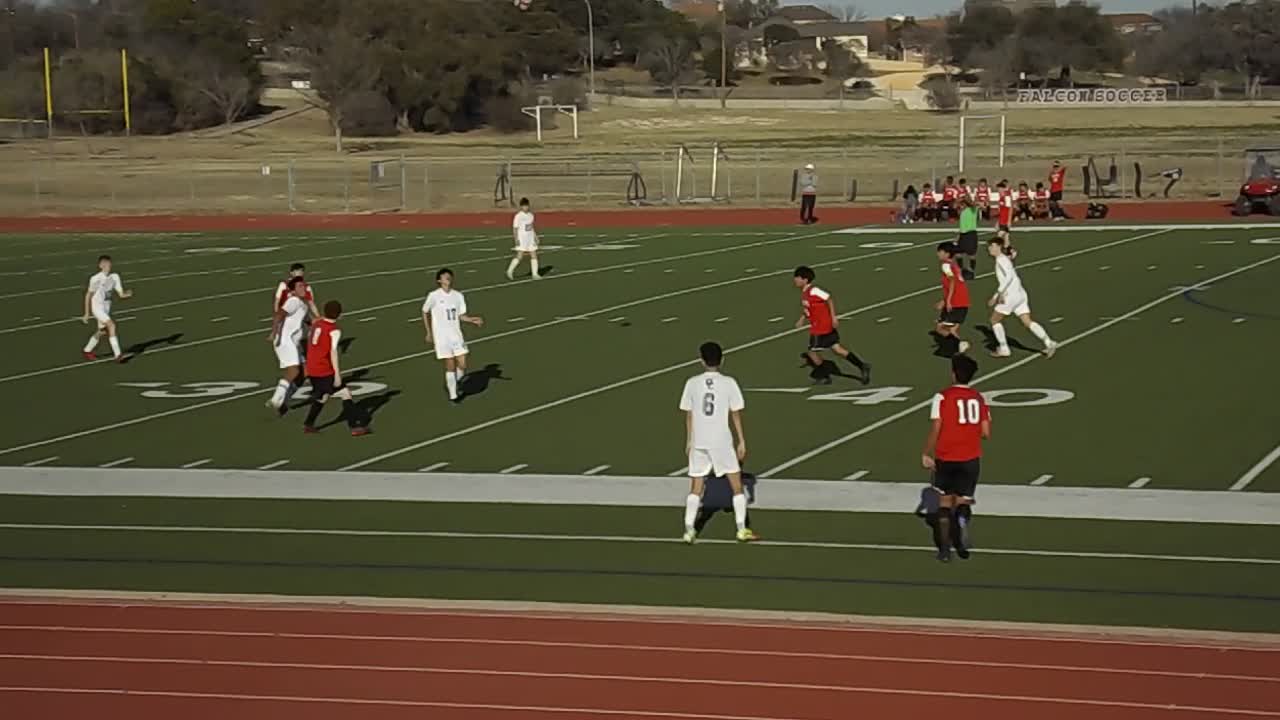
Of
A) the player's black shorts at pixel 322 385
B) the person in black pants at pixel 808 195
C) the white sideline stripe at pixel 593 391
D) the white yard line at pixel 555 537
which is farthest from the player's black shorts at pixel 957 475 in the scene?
the person in black pants at pixel 808 195

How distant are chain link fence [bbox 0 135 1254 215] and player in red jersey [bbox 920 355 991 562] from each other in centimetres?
4130

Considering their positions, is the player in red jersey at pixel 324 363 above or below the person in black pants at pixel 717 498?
above

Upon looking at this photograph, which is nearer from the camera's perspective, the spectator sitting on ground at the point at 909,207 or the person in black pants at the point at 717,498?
the person in black pants at the point at 717,498

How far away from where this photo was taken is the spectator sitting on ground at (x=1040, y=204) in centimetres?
4775

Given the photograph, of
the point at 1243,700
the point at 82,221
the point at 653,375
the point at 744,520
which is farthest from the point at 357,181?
the point at 1243,700

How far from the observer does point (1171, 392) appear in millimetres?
20031

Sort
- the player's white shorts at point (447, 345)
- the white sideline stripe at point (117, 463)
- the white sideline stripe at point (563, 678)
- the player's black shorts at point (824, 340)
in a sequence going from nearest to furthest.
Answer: the white sideline stripe at point (563, 678) < the white sideline stripe at point (117, 463) < the player's white shorts at point (447, 345) < the player's black shorts at point (824, 340)

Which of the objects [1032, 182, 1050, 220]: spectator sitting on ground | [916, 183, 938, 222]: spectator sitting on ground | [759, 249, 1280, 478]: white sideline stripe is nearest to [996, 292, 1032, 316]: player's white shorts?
[759, 249, 1280, 478]: white sideline stripe

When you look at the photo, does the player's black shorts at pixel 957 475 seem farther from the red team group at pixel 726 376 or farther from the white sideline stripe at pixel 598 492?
the white sideline stripe at pixel 598 492

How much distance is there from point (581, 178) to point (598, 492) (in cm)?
4956

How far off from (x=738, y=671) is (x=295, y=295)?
1141 cm

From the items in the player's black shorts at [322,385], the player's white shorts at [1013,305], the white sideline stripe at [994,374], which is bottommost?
the white sideline stripe at [994,374]

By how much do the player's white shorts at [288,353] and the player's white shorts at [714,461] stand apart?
794cm

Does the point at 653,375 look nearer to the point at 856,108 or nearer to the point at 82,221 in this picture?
the point at 82,221
